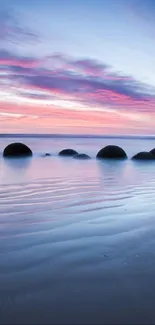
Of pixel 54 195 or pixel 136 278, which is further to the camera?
pixel 54 195

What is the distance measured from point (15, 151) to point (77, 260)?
61.5ft

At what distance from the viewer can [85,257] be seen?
377 cm

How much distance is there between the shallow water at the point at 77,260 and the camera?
2.69 m

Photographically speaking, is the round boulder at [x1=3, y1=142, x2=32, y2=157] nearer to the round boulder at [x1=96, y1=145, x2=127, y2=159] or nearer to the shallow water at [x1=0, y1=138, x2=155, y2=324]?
the round boulder at [x1=96, y1=145, x2=127, y2=159]

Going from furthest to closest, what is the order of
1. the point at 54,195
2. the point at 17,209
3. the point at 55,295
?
the point at 54,195, the point at 17,209, the point at 55,295

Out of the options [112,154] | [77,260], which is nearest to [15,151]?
[112,154]

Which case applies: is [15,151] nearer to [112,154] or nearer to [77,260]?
[112,154]

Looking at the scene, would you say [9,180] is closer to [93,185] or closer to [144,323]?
[93,185]

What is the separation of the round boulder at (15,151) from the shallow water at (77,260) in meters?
14.6

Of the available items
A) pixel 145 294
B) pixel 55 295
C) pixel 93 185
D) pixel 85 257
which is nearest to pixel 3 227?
pixel 85 257

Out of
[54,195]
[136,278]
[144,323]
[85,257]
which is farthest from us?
[54,195]

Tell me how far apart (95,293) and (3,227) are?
7.60ft

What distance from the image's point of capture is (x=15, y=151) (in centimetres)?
2194

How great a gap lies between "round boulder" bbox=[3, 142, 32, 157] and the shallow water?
14.6m
